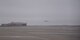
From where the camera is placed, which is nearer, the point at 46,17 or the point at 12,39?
the point at 12,39

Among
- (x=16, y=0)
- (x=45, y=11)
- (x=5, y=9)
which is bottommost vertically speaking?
(x=45, y=11)

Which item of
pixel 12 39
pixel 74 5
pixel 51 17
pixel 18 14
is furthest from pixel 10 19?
pixel 74 5

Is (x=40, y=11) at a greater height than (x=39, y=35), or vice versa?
(x=40, y=11)

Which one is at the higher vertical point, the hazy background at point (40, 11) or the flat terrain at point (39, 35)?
the hazy background at point (40, 11)

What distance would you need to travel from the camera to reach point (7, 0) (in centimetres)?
389

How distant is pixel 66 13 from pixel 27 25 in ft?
4.92

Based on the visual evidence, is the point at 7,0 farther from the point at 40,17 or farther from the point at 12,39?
the point at 12,39

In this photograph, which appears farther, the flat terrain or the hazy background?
the hazy background

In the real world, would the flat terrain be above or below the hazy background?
below

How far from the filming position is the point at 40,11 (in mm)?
3922

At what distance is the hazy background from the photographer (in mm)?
3873

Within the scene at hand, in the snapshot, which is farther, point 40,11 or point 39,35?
point 40,11

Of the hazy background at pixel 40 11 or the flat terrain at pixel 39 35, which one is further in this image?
the hazy background at pixel 40 11

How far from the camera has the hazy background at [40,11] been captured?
387 cm
